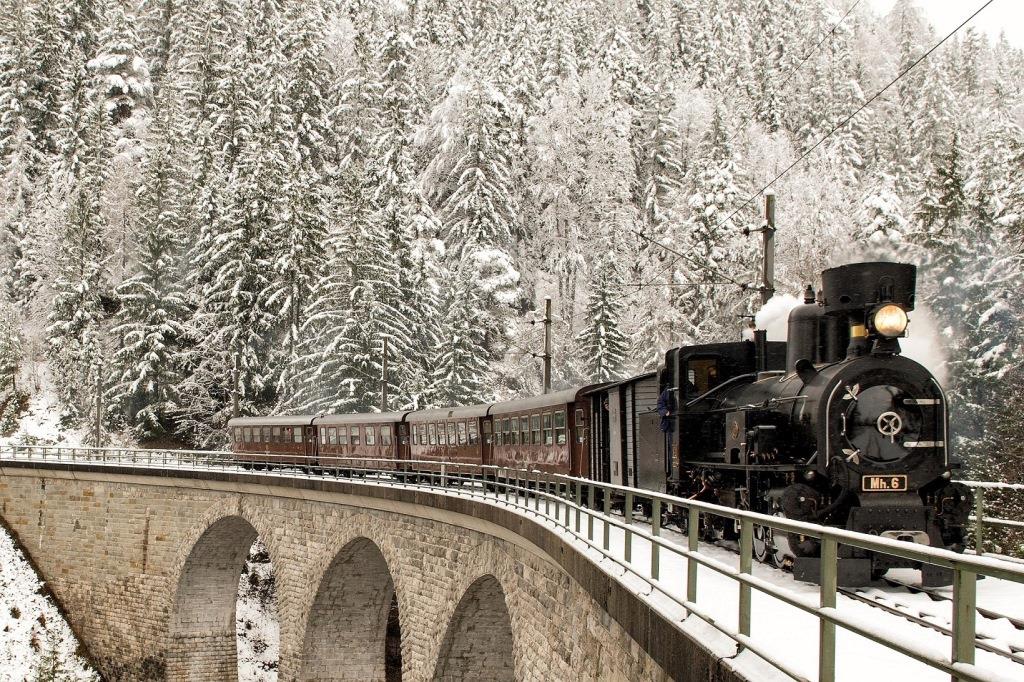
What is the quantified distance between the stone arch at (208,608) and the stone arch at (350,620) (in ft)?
22.5

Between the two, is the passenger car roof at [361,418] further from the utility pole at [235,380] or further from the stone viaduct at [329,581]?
the utility pole at [235,380]

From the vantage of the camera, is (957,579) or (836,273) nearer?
(957,579)

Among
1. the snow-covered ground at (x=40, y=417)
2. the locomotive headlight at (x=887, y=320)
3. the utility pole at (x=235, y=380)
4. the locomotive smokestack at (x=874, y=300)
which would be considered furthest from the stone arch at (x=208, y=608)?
the locomotive headlight at (x=887, y=320)

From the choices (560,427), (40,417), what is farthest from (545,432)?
(40,417)

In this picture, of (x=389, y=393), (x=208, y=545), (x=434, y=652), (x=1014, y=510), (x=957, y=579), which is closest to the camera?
(x=957, y=579)

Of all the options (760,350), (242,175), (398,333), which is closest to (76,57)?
(242,175)

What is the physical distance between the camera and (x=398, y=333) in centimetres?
4678

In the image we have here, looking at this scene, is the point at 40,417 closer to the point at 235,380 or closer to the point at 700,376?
the point at 235,380

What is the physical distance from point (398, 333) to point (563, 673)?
119 feet

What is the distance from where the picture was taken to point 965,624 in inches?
127

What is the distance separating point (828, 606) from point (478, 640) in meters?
17.0

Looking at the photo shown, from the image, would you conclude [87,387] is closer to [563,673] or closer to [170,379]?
[170,379]

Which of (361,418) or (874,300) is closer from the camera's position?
(874,300)

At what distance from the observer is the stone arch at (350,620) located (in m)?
27.3
